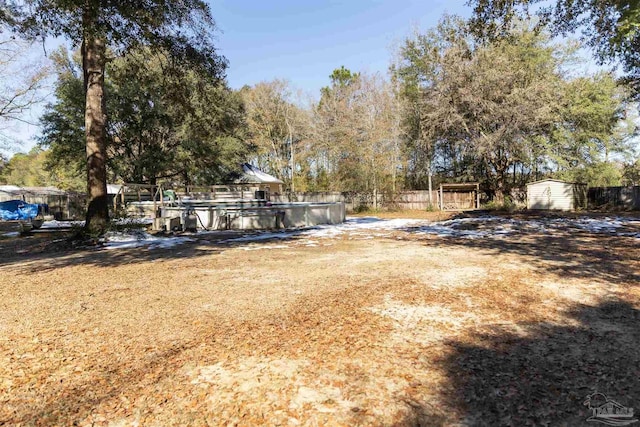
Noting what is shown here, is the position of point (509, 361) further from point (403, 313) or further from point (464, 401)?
point (403, 313)

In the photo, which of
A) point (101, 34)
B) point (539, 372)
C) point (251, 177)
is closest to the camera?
point (539, 372)

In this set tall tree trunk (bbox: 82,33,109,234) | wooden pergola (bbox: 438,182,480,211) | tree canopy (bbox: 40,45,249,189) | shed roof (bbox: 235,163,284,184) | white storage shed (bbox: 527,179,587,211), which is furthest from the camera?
shed roof (bbox: 235,163,284,184)

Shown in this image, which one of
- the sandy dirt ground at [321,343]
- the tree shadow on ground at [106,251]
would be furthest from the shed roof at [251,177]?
the sandy dirt ground at [321,343]

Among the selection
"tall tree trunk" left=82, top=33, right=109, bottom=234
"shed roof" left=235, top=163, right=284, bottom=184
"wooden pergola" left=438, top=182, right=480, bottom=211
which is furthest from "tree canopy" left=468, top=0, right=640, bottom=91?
"shed roof" left=235, top=163, right=284, bottom=184

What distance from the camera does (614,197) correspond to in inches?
766

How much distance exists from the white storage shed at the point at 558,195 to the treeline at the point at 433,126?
236cm

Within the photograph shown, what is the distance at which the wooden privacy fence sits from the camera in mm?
18875

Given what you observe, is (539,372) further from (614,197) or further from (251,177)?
(251,177)

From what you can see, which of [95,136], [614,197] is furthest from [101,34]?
[614,197]

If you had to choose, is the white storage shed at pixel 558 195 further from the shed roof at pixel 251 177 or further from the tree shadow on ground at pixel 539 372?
the tree shadow on ground at pixel 539 372

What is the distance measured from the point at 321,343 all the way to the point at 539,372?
1650mm

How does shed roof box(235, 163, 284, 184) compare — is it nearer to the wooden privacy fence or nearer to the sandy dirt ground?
the sandy dirt ground

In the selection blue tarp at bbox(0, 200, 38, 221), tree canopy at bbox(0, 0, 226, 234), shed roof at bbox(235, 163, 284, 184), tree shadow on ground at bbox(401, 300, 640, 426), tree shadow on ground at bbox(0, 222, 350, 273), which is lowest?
tree shadow on ground at bbox(401, 300, 640, 426)

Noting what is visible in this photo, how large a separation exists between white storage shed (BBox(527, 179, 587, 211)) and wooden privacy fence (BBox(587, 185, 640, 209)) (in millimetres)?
629
